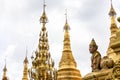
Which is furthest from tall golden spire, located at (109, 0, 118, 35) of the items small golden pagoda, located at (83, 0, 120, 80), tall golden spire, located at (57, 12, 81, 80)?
small golden pagoda, located at (83, 0, 120, 80)

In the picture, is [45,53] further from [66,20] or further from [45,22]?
[66,20]

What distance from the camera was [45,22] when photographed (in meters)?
26.3

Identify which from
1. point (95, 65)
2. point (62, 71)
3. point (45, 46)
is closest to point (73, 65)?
point (62, 71)

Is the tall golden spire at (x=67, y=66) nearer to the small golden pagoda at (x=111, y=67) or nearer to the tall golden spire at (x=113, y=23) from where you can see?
the tall golden spire at (x=113, y=23)

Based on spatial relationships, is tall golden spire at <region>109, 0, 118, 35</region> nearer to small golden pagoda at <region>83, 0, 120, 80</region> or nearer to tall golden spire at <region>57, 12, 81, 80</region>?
tall golden spire at <region>57, 12, 81, 80</region>

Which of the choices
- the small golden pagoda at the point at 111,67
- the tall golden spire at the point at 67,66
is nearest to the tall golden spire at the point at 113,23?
the tall golden spire at the point at 67,66

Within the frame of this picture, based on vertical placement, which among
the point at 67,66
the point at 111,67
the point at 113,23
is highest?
the point at 113,23

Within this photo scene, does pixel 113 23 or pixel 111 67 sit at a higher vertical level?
pixel 113 23

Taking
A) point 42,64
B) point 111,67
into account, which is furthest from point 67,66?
point 111,67

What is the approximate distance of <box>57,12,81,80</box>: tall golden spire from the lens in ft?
84.2

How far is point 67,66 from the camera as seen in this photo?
26234 mm

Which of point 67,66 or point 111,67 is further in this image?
point 67,66

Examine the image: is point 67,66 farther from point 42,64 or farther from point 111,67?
point 111,67

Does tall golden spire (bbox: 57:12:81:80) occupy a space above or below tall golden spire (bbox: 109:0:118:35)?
below
